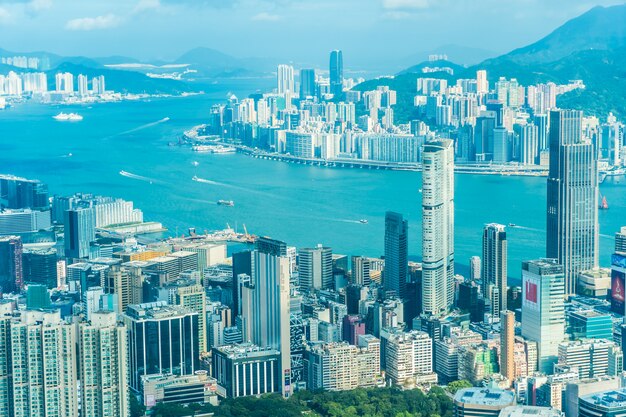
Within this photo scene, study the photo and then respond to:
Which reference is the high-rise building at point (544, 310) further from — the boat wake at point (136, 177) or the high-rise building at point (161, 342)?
Result: the boat wake at point (136, 177)

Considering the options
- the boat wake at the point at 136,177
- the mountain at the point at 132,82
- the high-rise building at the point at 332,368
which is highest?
the mountain at the point at 132,82

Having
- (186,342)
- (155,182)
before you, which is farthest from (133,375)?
(155,182)

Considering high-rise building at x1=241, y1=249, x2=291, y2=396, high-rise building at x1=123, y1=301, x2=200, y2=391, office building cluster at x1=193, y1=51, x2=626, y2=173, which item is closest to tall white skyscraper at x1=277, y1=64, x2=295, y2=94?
office building cluster at x1=193, y1=51, x2=626, y2=173

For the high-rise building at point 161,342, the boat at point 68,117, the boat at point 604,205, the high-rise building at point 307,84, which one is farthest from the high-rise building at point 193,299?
the high-rise building at point 307,84

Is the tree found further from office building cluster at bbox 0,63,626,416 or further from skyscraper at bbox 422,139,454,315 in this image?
skyscraper at bbox 422,139,454,315

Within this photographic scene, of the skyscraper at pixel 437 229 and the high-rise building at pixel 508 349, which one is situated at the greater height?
the skyscraper at pixel 437 229

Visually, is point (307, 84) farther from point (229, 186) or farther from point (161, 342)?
point (161, 342)

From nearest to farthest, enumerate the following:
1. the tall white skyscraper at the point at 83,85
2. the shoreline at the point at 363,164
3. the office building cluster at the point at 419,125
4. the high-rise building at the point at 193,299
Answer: the high-rise building at the point at 193,299 → the shoreline at the point at 363,164 → the office building cluster at the point at 419,125 → the tall white skyscraper at the point at 83,85

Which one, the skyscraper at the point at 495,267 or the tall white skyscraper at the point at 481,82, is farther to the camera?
the tall white skyscraper at the point at 481,82

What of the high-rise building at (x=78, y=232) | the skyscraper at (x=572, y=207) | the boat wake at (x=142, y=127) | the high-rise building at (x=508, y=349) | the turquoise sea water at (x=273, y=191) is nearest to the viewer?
the high-rise building at (x=508, y=349)
